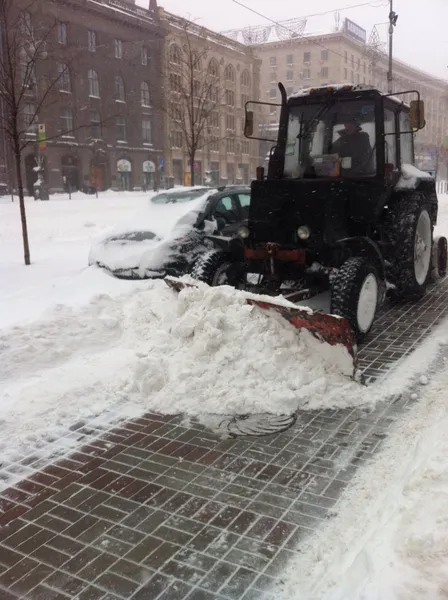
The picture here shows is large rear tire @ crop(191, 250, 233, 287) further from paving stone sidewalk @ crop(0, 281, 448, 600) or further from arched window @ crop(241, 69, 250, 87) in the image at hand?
arched window @ crop(241, 69, 250, 87)

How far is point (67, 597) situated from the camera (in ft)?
8.59

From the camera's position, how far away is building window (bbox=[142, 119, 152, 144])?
47.8 m

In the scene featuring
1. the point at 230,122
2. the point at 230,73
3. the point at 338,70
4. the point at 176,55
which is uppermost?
the point at 338,70

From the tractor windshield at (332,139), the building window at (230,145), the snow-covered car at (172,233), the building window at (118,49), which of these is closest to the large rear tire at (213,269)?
the snow-covered car at (172,233)

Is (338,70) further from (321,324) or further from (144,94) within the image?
(321,324)

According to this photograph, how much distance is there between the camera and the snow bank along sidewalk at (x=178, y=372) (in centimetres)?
448

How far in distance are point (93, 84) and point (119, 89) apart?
2.61 meters

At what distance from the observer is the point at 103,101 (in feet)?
142

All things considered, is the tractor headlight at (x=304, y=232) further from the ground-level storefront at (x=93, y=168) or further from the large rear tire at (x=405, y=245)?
the ground-level storefront at (x=93, y=168)

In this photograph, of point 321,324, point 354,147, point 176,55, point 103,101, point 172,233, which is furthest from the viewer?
point 103,101

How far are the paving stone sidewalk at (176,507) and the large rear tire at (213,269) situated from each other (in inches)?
105

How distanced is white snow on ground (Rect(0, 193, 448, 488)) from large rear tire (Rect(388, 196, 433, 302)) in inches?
49.5

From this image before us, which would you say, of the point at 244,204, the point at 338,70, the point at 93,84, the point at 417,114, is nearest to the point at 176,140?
the point at 93,84

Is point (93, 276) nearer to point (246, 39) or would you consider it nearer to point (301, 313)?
point (301, 313)
